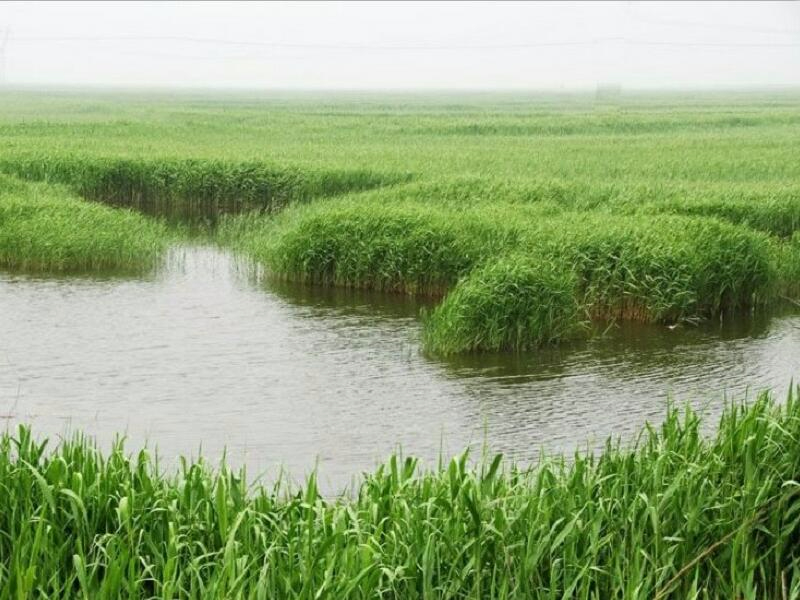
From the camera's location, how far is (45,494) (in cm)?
710

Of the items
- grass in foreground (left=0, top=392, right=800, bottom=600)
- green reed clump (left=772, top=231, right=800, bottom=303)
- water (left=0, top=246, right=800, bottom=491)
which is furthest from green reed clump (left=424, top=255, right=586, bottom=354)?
grass in foreground (left=0, top=392, right=800, bottom=600)

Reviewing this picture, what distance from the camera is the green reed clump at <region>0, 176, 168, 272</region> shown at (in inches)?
859

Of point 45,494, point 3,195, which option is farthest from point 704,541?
point 3,195

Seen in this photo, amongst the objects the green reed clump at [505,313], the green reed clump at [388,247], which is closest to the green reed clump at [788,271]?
the green reed clump at [388,247]

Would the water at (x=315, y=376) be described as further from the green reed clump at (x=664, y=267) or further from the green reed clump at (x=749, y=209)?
the green reed clump at (x=749, y=209)

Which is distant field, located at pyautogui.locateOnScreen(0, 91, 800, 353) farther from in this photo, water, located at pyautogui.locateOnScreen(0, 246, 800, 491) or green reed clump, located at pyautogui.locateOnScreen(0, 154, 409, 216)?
water, located at pyautogui.locateOnScreen(0, 246, 800, 491)

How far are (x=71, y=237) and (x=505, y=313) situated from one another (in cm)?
958

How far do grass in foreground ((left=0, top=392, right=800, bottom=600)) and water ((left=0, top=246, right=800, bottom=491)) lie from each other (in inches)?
99.7

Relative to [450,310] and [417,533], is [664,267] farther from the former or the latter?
[417,533]

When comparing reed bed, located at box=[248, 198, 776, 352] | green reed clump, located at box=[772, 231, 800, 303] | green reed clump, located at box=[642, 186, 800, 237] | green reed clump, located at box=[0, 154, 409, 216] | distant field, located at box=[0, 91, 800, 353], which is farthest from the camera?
green reed clump, located at box=[0, 154, 409, 216]

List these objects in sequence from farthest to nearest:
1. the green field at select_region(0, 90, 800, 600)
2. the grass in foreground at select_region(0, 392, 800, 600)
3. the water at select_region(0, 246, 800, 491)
A: 1. the water at select_region(0, 246, 800, 491)
2. the green field at select_region(0, 90, 800, 600)
3. the grass in foreground at select_region(0, 392, 800, 600)

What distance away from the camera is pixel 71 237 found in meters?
22.1

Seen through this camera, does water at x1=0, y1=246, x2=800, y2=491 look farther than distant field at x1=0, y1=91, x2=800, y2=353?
No

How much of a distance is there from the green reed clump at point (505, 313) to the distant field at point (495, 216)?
0.02 meters
